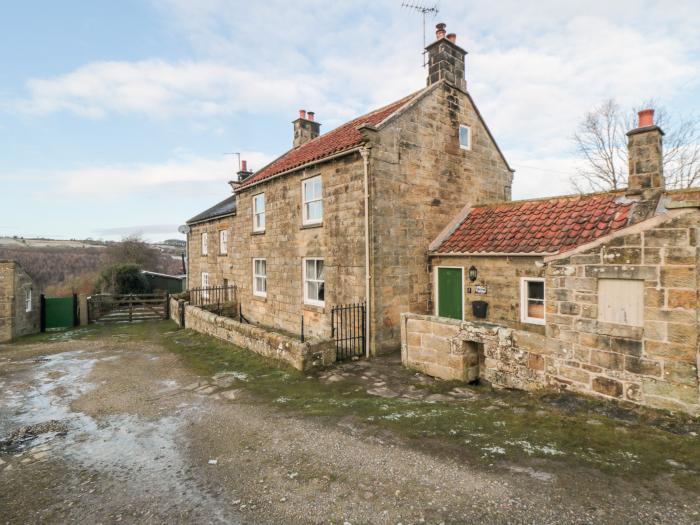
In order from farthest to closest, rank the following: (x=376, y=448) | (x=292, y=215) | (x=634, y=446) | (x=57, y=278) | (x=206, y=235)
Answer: (x=57, y=278) → (x=206, y=235) → (x=292, y=215) → (x=376, y=448) → (x=634, y=446)

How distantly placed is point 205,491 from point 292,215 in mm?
10296

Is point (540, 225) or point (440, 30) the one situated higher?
point (440, 30)

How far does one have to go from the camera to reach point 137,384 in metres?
8.77

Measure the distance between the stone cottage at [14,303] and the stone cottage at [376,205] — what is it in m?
10.2

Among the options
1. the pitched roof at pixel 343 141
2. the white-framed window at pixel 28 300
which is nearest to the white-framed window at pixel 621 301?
the pitched roof at pixel 343 141

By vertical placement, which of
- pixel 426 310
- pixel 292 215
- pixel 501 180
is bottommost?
pixel 426 310

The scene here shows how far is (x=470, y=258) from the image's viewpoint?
10914 millimetres

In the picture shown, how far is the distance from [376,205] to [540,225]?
4.65 metres

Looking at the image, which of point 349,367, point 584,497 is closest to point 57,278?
point 349,367

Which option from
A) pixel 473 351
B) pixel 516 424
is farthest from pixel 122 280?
pixel 516 424

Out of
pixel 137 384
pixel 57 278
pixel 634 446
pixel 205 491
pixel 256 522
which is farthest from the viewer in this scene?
pixel 57 278

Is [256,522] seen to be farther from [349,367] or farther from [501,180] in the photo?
[501,180]

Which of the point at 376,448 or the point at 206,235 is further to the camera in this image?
the point at 206,235

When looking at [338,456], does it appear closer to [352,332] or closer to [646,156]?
[352,332]
